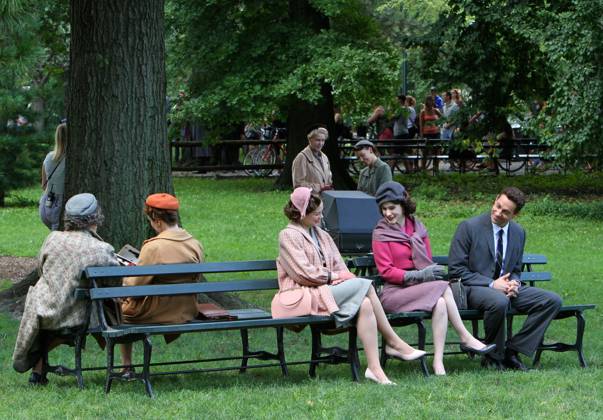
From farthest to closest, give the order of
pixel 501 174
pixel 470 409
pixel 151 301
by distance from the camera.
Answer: pixel 501 174 < pixel 151 301 < pixel 470 409

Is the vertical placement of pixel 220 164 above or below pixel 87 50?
below

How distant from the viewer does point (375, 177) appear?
12.3m

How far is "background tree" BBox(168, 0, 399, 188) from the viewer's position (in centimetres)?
2331

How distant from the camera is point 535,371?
8.64 m

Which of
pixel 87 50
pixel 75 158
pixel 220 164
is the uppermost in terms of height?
pixel 87 50

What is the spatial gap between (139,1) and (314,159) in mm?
3068

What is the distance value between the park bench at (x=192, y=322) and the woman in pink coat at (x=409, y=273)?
55cm

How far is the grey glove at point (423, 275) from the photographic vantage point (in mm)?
8812

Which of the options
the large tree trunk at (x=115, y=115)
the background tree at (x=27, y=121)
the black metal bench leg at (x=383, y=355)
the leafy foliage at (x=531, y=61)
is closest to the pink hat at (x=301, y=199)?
the black metal bench leg at (x=383, y=355)

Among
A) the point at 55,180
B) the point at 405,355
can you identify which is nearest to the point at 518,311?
the point at 405,355

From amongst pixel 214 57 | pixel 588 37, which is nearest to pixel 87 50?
pixel 588 37

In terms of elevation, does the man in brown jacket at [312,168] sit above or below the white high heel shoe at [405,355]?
above

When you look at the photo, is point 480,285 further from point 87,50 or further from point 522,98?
point 522,98

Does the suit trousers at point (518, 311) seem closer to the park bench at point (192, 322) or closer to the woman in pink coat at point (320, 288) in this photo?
the woman in pink coat at point (320, 288)
